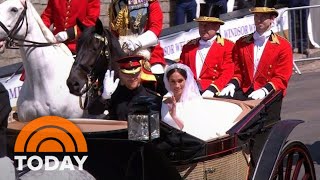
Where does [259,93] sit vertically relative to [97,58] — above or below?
below

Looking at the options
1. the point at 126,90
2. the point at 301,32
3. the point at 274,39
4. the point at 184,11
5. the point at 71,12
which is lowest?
the point at 301,32

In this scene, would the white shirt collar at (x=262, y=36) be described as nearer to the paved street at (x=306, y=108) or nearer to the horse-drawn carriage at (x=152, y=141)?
the horse-drawn carriage at (x=152, y=141)

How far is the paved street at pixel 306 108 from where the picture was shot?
10051mm

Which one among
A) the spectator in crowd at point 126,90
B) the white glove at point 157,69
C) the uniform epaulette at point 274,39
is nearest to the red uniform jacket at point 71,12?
the white glove at point 157,69

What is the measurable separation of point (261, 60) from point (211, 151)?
7.21 ft

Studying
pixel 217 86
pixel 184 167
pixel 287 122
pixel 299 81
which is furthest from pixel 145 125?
pixel 299 81

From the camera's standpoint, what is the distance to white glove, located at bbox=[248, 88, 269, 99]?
7.32m

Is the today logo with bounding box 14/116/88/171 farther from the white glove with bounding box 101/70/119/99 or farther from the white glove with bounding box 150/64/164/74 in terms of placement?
the white glove with bounding box 150/64/164/74

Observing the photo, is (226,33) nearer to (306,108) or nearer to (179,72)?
(306,108)

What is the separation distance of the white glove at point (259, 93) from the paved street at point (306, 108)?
157 centimetres

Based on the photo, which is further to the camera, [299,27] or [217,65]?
[299,27]

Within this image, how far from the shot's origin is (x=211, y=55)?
25.5 feet

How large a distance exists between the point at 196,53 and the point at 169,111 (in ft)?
6.54

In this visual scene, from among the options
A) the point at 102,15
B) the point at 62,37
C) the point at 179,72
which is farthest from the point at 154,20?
the point at 102,15
